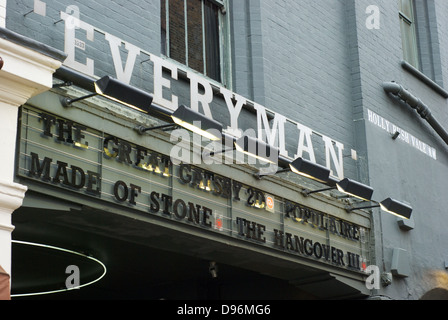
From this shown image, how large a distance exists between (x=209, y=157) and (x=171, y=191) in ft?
2.94

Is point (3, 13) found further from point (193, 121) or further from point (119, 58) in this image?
point (193, 121)

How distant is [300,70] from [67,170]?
20.0 feet

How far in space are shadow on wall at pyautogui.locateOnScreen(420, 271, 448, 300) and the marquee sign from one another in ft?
7.51

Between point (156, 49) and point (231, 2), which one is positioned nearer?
point (156, 49)

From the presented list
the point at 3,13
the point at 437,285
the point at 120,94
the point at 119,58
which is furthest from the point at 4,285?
the point at 437,285

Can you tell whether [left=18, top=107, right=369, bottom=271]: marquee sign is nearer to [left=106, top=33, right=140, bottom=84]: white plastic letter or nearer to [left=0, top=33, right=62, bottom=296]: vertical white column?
[left=0, top=33, right=62, bottom=296]: vertical white column

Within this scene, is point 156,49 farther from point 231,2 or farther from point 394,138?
point 394,138

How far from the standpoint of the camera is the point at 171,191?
435 inches

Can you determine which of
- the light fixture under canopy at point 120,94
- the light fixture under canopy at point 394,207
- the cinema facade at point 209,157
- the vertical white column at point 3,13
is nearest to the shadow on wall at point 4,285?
the cinema facade at point 209,157

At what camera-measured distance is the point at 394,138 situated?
16281 millimetres

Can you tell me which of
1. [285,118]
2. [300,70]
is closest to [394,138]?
[300,70]

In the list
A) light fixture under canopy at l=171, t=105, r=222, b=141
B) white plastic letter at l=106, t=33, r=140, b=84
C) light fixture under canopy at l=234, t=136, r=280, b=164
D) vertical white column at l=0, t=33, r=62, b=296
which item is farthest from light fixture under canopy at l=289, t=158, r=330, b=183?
vertical white column at l=0, t=33, r=62, b=296

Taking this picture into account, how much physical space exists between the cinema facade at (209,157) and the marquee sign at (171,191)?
24 mm

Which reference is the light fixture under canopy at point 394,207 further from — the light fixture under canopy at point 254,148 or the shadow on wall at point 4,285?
the shadow on wall at point 4,285
